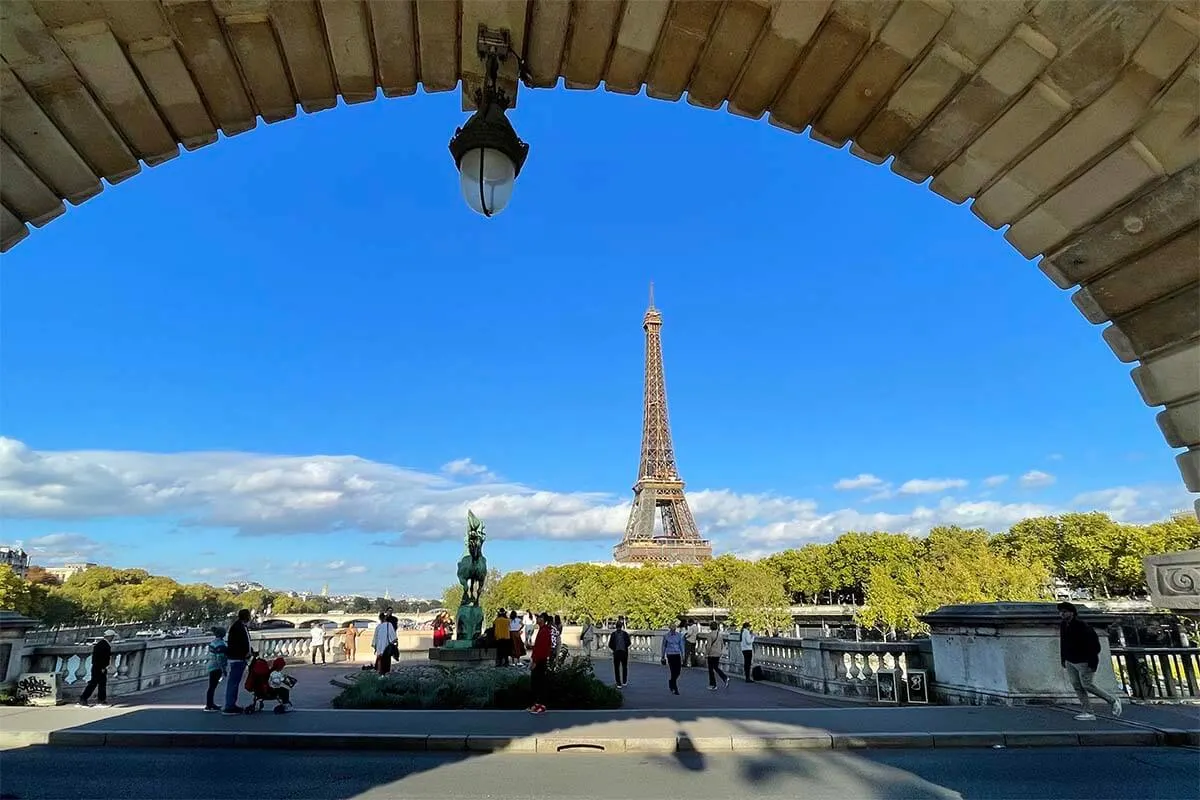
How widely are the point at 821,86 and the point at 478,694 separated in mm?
11994

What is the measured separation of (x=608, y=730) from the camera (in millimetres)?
9969

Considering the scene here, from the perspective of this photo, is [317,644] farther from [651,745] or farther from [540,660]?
[651,745]

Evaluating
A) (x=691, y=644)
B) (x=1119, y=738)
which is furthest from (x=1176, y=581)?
(x=691, y=644)

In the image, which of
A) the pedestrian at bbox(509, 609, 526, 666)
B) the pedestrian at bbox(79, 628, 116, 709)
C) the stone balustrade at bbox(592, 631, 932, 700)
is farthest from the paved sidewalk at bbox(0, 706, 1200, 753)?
the pedestrian at bbox(509, 609, 526, 666)

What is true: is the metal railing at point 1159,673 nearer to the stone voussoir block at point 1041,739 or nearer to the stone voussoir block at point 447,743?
the stone voussoir block at point 1041,739

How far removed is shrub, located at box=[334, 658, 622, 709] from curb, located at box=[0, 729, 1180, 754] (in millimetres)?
3197

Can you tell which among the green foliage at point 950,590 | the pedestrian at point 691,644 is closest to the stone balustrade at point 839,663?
the pedestrian at point 691,644

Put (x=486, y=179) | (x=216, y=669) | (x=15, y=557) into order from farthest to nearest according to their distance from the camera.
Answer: (x=15, y=557), (x=216, y=669), (x=486, y=179)

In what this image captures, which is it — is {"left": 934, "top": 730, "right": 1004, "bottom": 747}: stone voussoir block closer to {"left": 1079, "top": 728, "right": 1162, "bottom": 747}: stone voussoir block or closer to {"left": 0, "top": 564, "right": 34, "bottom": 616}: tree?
{"left": 1079, "top": 728, "right": 1162, "bottom": 747}: stone voussoir block

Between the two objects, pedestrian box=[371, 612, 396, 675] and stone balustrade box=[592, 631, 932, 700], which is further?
pedestrian box=[371, 612, 396, 675]

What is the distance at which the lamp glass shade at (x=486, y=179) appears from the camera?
4258 millimetres

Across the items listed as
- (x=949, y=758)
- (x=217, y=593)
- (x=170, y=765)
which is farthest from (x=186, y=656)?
(x=217, y=593)

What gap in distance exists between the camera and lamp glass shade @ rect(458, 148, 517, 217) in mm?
4258

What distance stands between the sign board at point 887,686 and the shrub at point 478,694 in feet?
17.2
